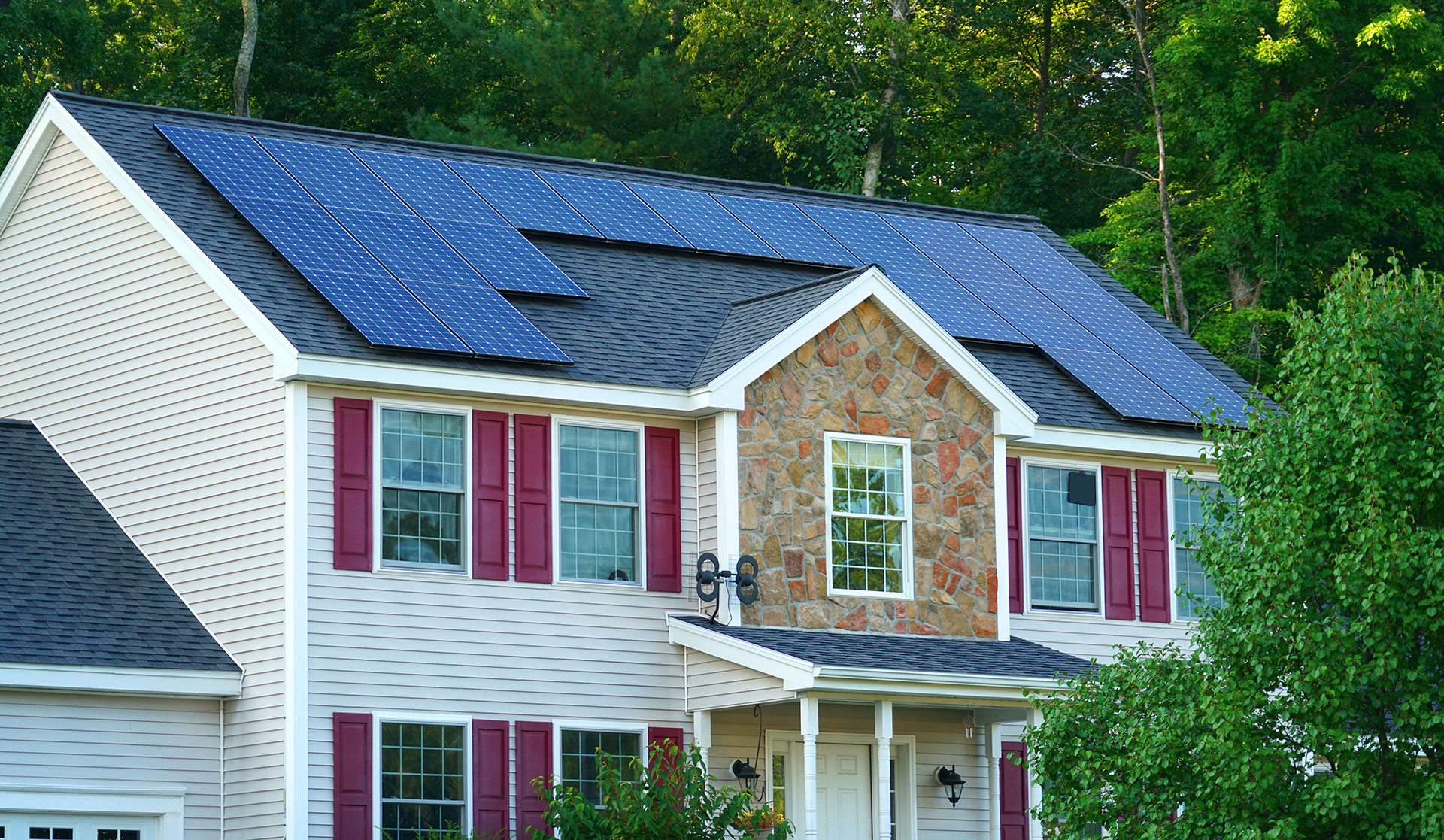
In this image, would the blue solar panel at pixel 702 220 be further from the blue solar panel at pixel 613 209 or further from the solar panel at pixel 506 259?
the solar panel at pixel 506 259

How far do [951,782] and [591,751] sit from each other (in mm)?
3982

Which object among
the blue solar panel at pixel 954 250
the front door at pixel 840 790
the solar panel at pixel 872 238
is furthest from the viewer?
the blue solar panel at pixel 954 250

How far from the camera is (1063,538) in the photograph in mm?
23094

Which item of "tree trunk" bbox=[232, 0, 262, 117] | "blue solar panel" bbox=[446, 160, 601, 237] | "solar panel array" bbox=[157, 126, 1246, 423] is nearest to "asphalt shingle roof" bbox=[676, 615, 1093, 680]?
"solar panel array" bbox=[157, 126, 1246, 423]

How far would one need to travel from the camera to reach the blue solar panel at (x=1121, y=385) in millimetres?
23297

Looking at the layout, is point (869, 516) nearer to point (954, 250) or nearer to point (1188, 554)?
point (1188, 554)

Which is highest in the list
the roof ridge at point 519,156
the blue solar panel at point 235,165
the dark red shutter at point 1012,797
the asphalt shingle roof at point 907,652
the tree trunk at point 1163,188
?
the tree trunk at point 1163,188

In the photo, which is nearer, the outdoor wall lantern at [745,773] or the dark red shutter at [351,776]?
the dark red shutter at [351,776]

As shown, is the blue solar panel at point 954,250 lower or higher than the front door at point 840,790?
higher

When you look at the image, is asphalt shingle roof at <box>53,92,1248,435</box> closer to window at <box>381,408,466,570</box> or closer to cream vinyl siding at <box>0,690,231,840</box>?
window at <box>381,408,466,570</box>

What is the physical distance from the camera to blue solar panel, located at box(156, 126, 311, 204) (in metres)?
20.8

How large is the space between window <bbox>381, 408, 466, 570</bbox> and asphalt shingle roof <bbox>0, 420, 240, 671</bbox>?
73.6 inches

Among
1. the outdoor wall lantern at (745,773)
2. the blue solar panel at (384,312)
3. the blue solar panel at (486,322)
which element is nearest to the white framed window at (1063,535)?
the outdoor wall lantern at (745,773)

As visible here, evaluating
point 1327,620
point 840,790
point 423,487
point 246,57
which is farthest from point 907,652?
point 246,57
